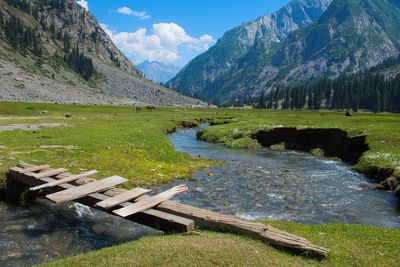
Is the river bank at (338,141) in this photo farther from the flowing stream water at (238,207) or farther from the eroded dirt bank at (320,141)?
the flowing stream water at (238,207)

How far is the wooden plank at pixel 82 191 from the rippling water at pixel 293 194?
6955 mm

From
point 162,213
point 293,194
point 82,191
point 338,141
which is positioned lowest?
point 293,194

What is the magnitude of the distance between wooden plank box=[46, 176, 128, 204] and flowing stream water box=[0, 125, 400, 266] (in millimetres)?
1824

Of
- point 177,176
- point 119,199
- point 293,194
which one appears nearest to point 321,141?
point 293,194

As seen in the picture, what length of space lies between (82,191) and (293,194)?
16.6 meters

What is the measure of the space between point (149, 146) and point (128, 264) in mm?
29165

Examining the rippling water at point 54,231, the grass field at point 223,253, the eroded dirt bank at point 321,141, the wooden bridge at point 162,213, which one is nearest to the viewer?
the grass field at point 223,253

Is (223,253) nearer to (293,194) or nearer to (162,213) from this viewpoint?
(162,213)

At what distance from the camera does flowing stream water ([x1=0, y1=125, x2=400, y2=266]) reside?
52.4 ft

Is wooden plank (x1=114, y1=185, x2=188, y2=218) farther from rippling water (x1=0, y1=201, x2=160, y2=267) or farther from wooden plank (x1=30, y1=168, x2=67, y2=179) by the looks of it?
wooden plank (x1=30, y1=168, x2=67, y2=179)

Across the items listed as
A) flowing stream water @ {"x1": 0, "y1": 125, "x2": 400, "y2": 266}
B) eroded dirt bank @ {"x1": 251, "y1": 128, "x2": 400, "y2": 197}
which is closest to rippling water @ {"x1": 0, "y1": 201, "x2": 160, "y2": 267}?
flowing stream water @ {"x1": 0, "y1": 125, "x2": 400, "y2": 266}

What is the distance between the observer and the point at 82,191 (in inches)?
683

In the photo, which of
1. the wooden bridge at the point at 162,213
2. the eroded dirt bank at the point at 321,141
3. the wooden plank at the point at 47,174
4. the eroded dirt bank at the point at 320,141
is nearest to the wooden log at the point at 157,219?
the wooden bridge at the point at 162,213

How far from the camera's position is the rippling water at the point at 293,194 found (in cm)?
2319
